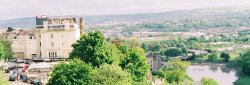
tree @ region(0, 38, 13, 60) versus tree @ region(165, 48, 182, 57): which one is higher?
tree @ region(0, 38, 13, 60)

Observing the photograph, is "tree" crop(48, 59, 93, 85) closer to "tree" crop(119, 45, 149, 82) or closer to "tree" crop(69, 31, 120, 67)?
"tree" crop(69, 31, 120, 67)

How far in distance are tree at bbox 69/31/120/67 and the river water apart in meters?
57.3

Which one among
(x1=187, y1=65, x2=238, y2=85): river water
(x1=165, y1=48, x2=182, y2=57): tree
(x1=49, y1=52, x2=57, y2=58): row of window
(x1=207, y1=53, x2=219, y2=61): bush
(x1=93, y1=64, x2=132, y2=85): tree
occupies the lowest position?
(x1=165, y1=48, x2=182, y2=57): tree

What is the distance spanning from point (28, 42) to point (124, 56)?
1228 cm

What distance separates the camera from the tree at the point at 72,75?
35375 millimetres

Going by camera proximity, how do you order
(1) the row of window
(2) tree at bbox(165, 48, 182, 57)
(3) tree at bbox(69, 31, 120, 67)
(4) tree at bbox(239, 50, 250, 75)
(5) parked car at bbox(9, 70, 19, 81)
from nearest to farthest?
(5) parked car at bbox(9, 70, 19, 81) < (3) tree at bbox(69, 31, 120, 67) < (1) the row of window < (4) tree at bbox(239, 50, 250, 75) < (2) tree at bbox(165, 48, 182, 57)

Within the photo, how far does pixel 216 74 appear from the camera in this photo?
119062 millimetres

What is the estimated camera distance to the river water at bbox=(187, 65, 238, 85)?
10338 cm

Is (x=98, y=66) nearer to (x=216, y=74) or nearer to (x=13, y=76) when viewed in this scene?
(x=13, y=76)

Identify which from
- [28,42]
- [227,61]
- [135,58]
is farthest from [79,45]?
[227,61]

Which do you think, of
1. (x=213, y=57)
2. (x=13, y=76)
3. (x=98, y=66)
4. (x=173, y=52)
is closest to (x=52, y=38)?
(x=13, y=76)

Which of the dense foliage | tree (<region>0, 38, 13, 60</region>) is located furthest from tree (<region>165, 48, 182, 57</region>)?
the dense foliage

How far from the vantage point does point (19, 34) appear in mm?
58438

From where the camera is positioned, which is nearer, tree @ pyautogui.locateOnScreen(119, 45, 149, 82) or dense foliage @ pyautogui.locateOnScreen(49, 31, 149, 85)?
dense foliage @ pyautogui.locateOnScreen(49, 31, 149, 85)
